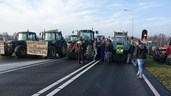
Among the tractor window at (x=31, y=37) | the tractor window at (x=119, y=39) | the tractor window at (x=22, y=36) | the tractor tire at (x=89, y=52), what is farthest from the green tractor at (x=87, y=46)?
the tractor window at (x=22, y=36)

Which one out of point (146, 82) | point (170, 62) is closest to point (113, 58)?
point (170, 62)

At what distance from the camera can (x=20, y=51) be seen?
83.6ft

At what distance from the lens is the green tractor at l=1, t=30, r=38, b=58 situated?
2531 centimetres

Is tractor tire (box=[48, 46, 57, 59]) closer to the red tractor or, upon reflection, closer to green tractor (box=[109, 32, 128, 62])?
green tractor (box=[109, 32, 128, 62])

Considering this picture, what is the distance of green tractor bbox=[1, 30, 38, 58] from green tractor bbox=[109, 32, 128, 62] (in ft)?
24.0

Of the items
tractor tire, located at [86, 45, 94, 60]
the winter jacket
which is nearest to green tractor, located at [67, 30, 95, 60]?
tractor tire, located at [86, 45, 94, 60]

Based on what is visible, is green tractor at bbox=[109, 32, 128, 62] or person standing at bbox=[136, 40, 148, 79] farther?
green tractor at bbox=[109, 32, 128, 62]

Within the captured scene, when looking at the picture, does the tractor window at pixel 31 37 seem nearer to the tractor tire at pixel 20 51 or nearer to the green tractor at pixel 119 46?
the tractor tire at pixel 20 51

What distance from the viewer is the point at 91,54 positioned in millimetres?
24000

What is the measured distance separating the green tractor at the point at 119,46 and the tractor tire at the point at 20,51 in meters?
7.26

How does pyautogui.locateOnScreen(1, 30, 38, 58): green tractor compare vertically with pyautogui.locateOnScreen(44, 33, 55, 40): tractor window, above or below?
below

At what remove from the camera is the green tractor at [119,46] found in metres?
24.4

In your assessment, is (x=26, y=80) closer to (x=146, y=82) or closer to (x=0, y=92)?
(x=0, y=92)

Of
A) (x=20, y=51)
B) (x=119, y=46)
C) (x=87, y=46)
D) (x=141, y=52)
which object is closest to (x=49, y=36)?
(x=20, y=51)
